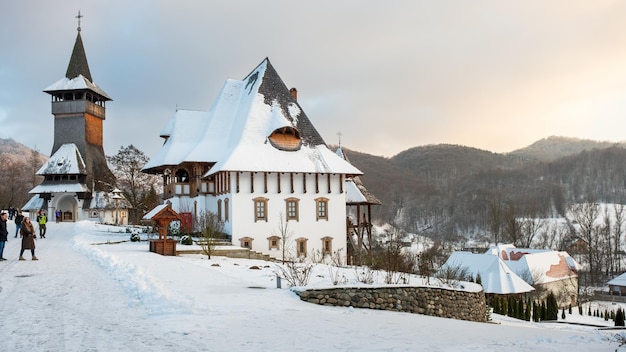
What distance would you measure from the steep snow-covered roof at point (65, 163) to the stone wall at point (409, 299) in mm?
43642

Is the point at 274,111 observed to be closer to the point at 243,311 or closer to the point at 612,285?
the point at 243,311

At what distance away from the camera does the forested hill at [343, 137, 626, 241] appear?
100 meters

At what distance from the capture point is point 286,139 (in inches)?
→ 1113

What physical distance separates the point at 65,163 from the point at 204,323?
47128 mm

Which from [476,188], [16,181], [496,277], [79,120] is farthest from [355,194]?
[476,188]

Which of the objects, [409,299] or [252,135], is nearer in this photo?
[409,299]

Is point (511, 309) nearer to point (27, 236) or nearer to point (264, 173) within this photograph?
point (264, 173)

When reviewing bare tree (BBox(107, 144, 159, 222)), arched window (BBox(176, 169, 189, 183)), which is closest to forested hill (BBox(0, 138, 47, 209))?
bare tree (BBox(107, 144, 159, 222))

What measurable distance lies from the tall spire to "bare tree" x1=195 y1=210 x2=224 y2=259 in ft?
110

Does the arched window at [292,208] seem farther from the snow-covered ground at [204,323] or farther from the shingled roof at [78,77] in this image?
the shingled roof at [78,77]

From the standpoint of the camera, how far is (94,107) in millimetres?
52562

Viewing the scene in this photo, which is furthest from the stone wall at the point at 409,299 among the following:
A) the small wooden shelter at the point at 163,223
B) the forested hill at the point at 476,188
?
the forested hill at the point at 476,188

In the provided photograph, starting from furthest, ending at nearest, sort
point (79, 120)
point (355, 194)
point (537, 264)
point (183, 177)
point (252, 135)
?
point (79, 120)
point (537, 264)
point (183, 177)
point (355, 194)
point (252, 135)

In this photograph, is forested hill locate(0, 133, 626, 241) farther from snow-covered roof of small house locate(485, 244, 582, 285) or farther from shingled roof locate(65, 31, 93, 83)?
snow-covered roof of small house locate(485, 244, 582, 285)
